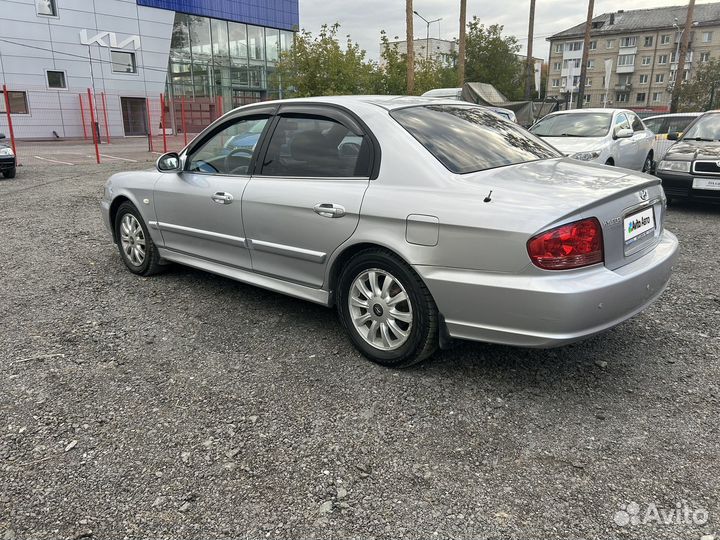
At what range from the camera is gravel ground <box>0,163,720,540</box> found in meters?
2.23

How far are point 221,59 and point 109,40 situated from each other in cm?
808

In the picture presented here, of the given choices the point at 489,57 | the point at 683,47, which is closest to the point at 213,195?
the point at 683,47

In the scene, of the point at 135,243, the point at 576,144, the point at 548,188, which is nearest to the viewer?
the point at 548,188

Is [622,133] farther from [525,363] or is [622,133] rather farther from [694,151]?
[525,363]

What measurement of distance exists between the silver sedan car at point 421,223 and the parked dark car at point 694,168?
5.39 m

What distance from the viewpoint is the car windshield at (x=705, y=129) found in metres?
8.88

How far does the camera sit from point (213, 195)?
14.0ft

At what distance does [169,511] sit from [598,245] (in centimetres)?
237

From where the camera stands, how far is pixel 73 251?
6.38m

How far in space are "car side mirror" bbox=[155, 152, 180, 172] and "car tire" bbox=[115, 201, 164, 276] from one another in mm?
586

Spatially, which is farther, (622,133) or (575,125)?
(575,125)

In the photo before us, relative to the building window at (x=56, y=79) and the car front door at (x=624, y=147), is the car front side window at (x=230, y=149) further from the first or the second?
the building window at (x=56, y=79)

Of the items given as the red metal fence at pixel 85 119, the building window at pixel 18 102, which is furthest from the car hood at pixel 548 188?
the building window at pixel 18 102

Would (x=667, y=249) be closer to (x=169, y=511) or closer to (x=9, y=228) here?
(x=169, y=511)
